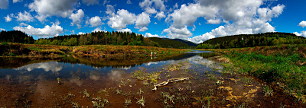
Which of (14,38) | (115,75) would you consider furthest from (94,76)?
(14,38)

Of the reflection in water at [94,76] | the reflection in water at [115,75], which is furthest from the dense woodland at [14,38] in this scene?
the reflection in water at [115,75]

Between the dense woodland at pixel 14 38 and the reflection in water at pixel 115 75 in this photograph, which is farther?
the dense woodland at pixel 14 38

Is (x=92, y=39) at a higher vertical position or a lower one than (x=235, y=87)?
higher

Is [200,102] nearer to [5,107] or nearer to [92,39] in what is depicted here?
[5,107]

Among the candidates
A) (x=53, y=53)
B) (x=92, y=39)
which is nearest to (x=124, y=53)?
(x=53, y=53)

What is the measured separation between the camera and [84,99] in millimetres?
7570

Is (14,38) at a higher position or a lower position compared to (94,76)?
higher

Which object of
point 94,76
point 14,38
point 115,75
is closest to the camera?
point 94,76

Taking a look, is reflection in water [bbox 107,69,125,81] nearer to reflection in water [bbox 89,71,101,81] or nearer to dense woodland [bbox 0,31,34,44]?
reflection in water [bbox 89,71,101,81]

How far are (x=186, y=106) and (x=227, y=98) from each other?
3.22 meters

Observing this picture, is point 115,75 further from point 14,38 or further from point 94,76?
point 14,38

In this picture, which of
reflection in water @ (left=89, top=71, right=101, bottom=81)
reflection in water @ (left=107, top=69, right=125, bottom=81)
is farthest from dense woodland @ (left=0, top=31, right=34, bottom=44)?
reflection in water @ (left=107, top=69, right=125, bottom=81)

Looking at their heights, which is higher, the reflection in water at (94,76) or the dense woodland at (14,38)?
the dense woodland at (14,38)

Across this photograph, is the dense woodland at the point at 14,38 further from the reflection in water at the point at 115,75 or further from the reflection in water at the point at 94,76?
the reflection in water at the point at 115,75
